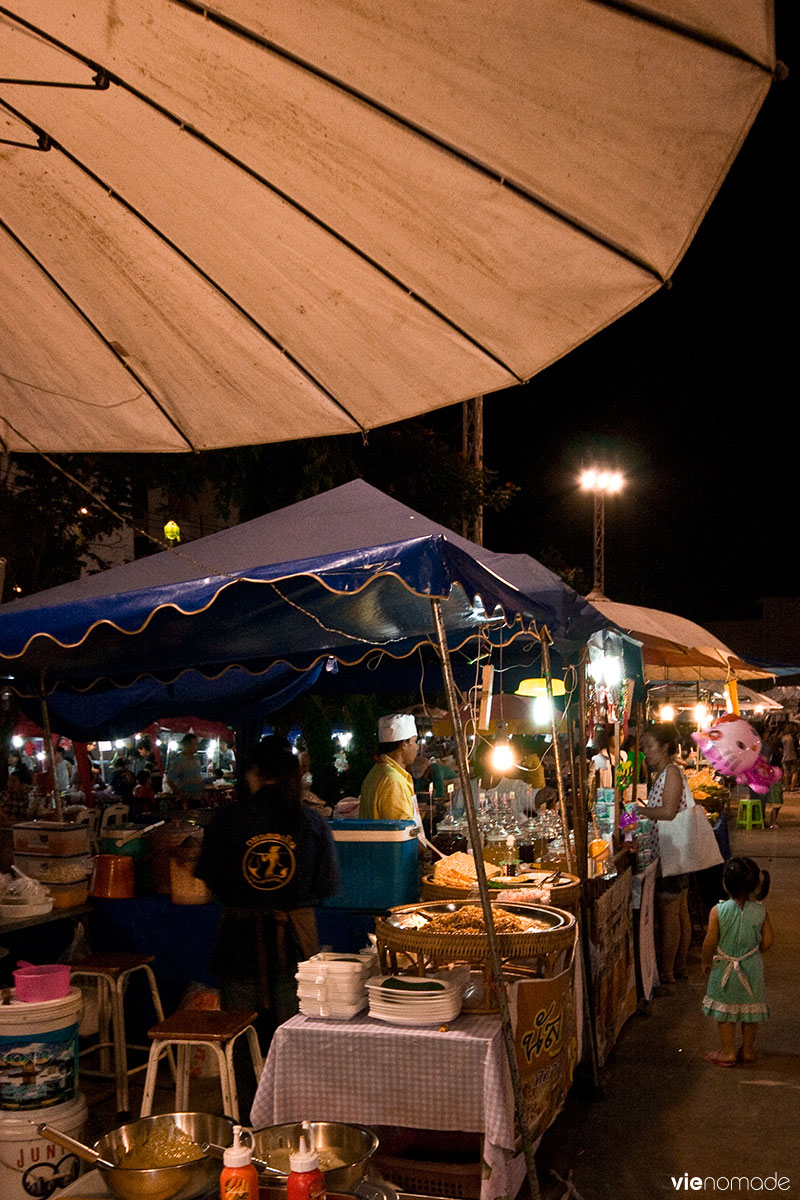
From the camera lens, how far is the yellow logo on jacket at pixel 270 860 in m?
5.12

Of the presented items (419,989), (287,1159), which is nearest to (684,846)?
(419,989)

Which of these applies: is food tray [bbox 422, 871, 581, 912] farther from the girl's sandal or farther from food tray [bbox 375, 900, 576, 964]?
the girl's sandal

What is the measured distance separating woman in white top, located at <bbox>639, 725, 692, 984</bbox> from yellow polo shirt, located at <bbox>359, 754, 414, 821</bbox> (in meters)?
2.46

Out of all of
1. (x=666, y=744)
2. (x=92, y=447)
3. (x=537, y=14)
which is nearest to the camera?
(x=537, y=14)

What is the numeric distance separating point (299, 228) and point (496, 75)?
1.77 feet

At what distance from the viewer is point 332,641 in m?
6.39

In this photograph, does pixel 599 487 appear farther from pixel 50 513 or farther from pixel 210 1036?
pixel 210 1036

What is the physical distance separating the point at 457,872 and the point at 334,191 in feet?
15.9

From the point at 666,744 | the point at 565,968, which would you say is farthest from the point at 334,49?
the point at 666,744

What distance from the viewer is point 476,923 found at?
480 cm

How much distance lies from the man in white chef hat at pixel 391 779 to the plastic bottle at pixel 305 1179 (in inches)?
188

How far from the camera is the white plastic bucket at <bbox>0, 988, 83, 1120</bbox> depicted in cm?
433

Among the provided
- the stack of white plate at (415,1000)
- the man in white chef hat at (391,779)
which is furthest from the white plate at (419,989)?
the man in white chef hat at (391,779)

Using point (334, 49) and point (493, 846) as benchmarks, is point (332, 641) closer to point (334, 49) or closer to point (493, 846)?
point (493, 846)
